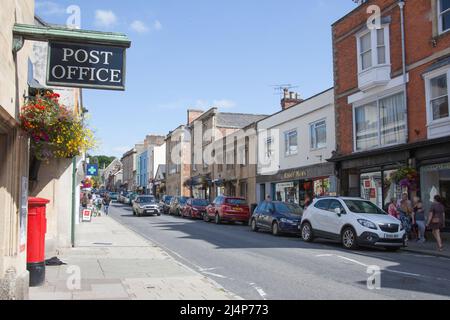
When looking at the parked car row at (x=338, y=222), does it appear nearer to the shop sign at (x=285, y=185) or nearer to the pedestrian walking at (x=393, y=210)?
the pedestrian walking at (x=393, y=210)

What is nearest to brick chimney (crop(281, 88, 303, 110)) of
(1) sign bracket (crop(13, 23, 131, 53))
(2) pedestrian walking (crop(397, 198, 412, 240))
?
(2) pedestrian walking (crop(397, 198, 412, 240))

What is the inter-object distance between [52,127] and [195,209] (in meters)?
26.3

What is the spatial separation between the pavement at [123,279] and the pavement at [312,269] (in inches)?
20.7

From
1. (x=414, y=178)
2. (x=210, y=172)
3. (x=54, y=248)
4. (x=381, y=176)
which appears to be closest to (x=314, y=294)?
(x=54, y=248)

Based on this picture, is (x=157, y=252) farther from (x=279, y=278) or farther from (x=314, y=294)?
(x=314, y=294)

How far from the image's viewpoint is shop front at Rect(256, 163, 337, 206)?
25.1m

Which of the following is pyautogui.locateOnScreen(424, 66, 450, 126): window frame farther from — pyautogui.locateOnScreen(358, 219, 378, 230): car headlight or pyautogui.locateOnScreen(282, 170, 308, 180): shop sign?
pyautogui.locateOnScreen(282, 170, 308, 180): shop sign

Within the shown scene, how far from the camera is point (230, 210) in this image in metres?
27.9

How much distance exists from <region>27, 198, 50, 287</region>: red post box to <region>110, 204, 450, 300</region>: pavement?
3.34 meters

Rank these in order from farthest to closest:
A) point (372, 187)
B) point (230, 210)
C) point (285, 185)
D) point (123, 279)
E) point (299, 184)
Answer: point (285, 185)
point (299, 184)
point (230, 210)
point (372, 187)
point (123, 279)

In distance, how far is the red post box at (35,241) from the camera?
847cm

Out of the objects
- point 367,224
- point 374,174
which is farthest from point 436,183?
point 367,224

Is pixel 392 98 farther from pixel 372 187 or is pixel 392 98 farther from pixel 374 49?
pixel 372 187
